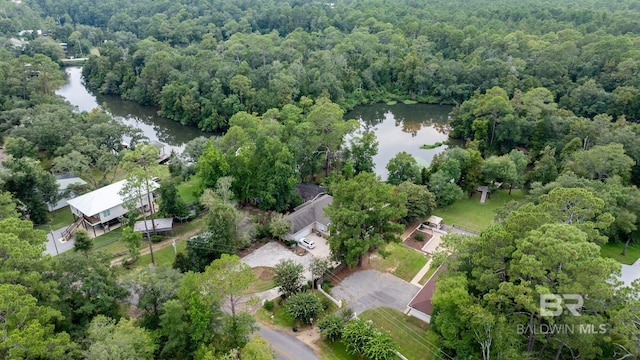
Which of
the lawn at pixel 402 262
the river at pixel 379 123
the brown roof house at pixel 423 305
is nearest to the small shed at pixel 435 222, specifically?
the lawn at pixel 402 262

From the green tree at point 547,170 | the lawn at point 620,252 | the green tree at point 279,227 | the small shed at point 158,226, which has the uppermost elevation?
the green tree at point 547,170

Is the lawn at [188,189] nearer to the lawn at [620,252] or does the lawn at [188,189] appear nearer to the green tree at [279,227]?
the green tree at [279,227]

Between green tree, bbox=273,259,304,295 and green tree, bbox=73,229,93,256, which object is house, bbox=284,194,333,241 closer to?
green tree, bbox=273,259,304,295

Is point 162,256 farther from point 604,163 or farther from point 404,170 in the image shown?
point 604,163

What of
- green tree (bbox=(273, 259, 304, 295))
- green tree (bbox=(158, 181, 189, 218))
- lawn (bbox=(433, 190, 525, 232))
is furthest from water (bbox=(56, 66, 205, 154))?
lawn (bbox=(433, 190, 525, 232))

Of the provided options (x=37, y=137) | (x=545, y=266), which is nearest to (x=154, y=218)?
Result: (x=37, y=137)

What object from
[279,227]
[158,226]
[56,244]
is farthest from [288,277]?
[56,244]

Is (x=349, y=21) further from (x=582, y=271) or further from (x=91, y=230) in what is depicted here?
(x=582, y=271)
